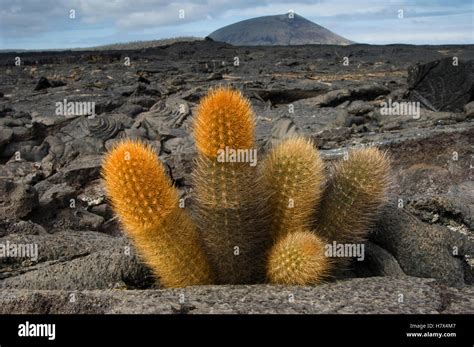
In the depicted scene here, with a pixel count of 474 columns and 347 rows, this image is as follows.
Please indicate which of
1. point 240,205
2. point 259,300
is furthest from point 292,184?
point 259,300

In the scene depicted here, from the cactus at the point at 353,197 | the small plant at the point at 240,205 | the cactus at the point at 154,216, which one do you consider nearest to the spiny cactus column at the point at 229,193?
the small plant at the point at 240,205

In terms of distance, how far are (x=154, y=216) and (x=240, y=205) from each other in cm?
39

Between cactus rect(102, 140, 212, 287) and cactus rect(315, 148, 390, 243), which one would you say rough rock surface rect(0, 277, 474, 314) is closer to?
cactus rect(102, 140, 212, 287)

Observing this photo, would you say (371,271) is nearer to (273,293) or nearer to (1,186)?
(273,293)

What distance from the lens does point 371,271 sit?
4.34 metres

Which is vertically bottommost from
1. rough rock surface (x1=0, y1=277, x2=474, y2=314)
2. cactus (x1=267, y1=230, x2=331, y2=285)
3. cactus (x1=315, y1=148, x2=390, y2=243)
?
rough rock surface (x1=0, y1=277, x2=474, y2=314)

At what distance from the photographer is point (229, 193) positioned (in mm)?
3631

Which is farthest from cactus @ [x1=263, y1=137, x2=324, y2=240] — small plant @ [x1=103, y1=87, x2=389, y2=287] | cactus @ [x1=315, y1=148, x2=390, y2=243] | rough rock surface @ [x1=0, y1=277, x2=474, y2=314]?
rough rock surface @ [x1=0, y1=277, x2=474, y2=314]

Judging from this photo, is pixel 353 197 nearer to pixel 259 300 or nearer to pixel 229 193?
pixel 229 193

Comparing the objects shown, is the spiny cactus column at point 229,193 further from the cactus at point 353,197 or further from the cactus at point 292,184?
the cactus at point 353,197

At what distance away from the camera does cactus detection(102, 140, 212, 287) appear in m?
3.43

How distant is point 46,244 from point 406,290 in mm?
2317

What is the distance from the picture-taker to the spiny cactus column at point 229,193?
342 cm

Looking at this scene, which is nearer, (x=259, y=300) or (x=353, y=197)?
(x=259, y=300)
